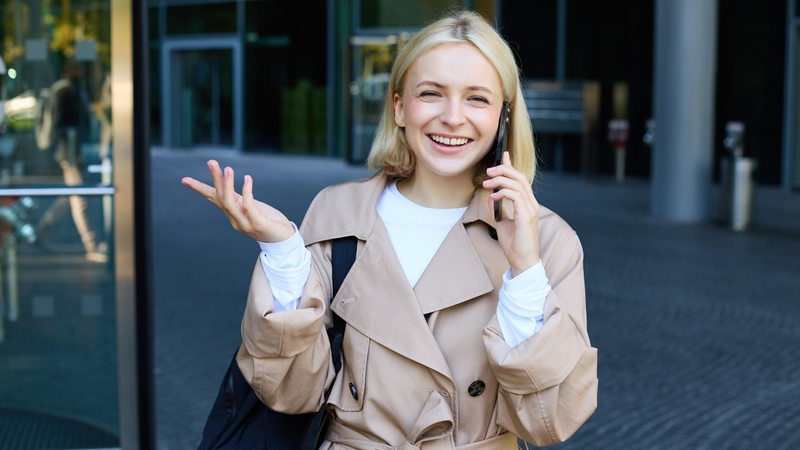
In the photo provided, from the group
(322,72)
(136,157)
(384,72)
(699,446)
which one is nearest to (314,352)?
(136,157)

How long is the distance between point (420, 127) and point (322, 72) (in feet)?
76.1

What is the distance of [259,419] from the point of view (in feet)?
7.75

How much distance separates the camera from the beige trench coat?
2.17 m

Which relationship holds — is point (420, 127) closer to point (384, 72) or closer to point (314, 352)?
point (314, 352)

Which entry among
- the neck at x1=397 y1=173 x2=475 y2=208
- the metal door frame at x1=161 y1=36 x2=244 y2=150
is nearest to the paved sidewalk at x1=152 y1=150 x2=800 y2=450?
the neck at x1=397 y1=173 x2=475 y2=208

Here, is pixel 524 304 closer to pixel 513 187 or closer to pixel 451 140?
pixel 513 187

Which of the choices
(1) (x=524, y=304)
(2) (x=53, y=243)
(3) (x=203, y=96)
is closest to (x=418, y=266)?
(1) (x=524, y=304)

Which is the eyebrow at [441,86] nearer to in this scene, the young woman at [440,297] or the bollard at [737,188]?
the young woman at [440,297]

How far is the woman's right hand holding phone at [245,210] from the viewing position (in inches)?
83.8

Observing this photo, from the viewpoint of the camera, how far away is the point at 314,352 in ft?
7.34

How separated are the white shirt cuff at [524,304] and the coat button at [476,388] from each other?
14cm

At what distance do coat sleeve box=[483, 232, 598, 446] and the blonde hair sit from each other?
0.27 meters

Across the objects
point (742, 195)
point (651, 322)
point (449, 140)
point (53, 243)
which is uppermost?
point (449, 140)

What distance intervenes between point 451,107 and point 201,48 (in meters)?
26.0
